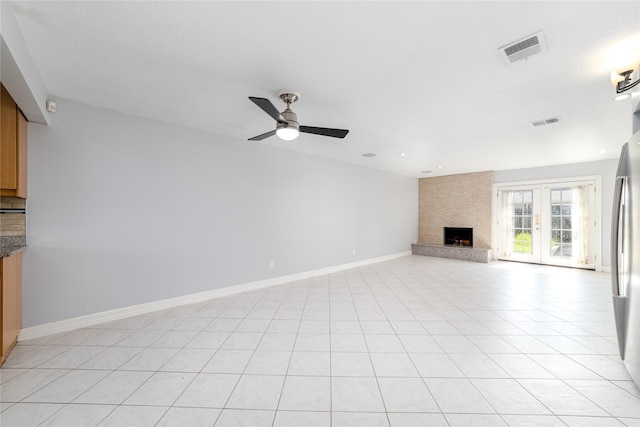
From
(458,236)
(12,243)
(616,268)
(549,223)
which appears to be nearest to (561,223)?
(549,223)

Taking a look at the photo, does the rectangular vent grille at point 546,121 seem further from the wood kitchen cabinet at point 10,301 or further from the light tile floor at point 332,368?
the wood kitchen cabinet at point 10,301

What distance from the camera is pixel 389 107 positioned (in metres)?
3.06

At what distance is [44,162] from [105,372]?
2.38m

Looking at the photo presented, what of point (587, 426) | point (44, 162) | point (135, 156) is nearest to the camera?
point (587, 426)

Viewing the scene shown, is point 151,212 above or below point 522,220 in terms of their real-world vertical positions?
above

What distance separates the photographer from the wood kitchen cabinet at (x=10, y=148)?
2.36 metres

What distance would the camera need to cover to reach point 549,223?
259 inches

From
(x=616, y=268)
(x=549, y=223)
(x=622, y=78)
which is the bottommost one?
(x=616, y=268)

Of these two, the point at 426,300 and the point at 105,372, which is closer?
the point at 105,372

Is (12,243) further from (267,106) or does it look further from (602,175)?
(602,175)

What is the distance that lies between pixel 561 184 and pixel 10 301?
1004cm

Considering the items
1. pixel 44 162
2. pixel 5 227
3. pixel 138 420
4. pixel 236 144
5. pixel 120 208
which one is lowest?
pixel 138 420

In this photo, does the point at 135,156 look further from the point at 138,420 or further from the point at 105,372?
the point at 138,420

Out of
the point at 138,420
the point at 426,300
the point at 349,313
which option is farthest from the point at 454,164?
the point at 138,420
